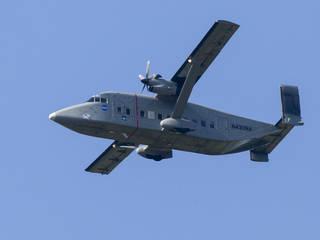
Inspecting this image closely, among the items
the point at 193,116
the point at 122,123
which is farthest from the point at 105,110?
the point at 193,116

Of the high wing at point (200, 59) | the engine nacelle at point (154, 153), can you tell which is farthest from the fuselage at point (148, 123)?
the engine nacelle at point (154, 153)

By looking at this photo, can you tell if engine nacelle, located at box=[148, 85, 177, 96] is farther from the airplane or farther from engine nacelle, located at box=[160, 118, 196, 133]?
engine nacelle, located at box=[160, 118, 196, 133]

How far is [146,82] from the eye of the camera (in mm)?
59281

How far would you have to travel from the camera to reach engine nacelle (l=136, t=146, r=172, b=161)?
61500 millimetres

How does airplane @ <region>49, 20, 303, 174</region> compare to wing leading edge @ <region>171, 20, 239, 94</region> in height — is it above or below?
below

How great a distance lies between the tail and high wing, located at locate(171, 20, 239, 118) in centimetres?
605

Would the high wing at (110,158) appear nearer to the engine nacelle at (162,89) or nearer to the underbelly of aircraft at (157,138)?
the underbelly of aircraft at (157,138)

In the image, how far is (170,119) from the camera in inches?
2304

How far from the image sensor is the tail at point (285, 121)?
63.1 meters

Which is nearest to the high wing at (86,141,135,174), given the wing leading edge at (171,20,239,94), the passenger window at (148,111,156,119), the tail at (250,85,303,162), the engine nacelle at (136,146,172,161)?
the engine nacelle at (136,146,172,161)

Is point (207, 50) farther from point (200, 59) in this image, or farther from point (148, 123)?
point (148, 123)

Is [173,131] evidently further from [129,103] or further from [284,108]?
[284,108]

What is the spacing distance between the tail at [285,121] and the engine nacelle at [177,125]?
6.23 meters

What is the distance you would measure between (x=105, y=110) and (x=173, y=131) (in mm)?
3623
